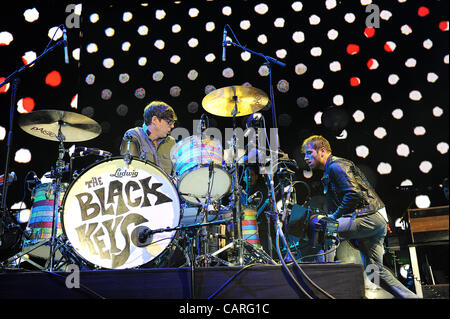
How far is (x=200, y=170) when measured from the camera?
3.24 m

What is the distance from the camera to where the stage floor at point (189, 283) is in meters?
2.01

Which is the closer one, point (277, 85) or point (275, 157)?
point (275, 157)

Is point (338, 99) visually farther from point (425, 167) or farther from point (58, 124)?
point (58, 124)

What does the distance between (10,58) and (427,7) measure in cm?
598

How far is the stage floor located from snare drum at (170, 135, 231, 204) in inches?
49.5

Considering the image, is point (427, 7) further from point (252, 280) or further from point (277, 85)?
point (252, 280)

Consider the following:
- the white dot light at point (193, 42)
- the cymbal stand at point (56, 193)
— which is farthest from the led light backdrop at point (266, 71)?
the cymbal stand at point (56, 193)

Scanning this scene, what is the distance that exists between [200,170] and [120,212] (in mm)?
794

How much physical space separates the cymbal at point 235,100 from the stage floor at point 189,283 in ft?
6.99

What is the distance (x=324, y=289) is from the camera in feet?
6.59

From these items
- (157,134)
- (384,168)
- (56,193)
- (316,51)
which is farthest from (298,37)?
(56,193)

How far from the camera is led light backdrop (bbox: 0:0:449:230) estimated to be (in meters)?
4.99

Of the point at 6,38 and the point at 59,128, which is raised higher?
the point at 6,38
